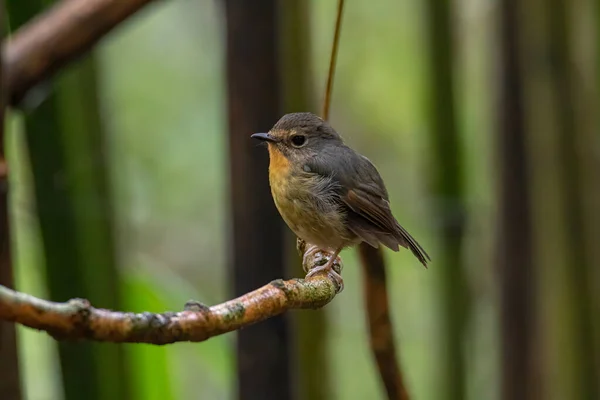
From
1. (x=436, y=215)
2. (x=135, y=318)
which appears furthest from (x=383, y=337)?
(x=436, y=215)

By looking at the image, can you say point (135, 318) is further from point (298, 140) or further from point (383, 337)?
point (298, 140)

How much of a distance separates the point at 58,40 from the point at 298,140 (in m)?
0.51

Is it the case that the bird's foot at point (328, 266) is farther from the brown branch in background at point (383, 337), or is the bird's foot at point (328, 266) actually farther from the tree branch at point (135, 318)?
the tree branch at point (135, 318)

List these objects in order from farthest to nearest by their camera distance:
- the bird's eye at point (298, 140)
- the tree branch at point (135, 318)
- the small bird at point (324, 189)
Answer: the bird's eye at point (298, 140) < the small bird at point (324, 189) < the tree branch at point (135, 318)

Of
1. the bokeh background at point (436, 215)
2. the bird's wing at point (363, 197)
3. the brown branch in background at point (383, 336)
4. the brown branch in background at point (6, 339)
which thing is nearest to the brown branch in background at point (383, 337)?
the brown branch in background at point (383, 336)

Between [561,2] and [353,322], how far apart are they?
2.06m

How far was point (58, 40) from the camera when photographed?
1.19 meters

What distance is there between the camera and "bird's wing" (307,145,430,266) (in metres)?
1.33

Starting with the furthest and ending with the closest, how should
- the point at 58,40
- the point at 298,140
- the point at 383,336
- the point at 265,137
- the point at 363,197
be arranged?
the point at 298,140, the point at 363,197, the point at 265,137, the point at 58,40, the point at 383,336

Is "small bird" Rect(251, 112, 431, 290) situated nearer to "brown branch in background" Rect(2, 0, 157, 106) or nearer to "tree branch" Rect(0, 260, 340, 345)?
"brown branch in background" Rect(2, 0, 157, 106)

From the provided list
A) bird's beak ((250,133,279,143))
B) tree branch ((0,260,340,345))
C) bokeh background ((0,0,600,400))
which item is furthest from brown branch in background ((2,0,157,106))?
tree branch ((0,260,340,345))

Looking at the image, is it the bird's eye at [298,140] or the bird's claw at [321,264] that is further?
the bird's eye at [298,140]

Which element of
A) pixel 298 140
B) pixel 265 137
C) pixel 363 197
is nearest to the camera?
pixel 265 137

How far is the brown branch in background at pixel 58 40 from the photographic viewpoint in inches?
45.8
